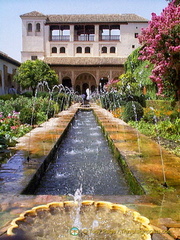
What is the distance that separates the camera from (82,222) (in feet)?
7.07

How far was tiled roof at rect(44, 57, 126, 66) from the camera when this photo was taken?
3294 centimetres

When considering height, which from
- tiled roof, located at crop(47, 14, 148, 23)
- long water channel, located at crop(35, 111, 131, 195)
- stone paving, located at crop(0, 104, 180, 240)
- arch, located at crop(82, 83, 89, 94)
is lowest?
long water channel, located at crop(35, 111, 131, 195)

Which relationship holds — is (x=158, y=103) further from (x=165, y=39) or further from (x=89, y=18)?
(x=89, y=18)

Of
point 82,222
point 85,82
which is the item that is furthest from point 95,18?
point 82,222

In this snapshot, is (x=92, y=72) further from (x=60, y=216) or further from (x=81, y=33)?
(x=60, y=216)

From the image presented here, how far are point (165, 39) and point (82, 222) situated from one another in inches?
321

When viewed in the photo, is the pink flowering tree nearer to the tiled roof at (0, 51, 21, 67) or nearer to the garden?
the garden

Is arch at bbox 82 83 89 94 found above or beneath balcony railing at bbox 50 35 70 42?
beneath

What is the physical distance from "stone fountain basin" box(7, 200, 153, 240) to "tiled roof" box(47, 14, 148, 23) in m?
34.2

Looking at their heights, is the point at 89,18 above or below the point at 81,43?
above

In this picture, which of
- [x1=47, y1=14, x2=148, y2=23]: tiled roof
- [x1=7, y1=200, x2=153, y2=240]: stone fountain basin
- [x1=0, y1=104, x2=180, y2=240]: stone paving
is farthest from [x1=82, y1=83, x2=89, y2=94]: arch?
[x1=7, y1=200, x2=153, y2=240]: stone fountain basin

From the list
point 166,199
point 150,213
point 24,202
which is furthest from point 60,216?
point 166,199

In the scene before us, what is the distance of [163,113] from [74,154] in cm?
453

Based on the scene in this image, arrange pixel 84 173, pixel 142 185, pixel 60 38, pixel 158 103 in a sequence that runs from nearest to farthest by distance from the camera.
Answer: pixel 142 185 < pixel 84 173 < pixel 158 103 < pixel 60 38
